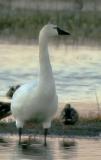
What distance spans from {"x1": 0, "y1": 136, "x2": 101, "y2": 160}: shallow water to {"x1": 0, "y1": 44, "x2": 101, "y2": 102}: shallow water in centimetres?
542

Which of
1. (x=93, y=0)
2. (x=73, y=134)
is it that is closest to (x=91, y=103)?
(x=73, y=134)

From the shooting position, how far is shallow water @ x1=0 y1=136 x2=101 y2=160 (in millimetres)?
13273

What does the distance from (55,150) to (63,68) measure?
1369 centimetres

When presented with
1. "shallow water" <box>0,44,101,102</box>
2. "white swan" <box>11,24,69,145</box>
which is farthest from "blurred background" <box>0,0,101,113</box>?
"white swan" <box>11,24,69,145</box>

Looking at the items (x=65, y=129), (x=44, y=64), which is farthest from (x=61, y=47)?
(x=44, y=64)

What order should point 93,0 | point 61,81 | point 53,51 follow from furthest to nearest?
point 93,0 → point 53,51 → point 61,81

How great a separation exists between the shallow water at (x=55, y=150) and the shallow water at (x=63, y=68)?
213 inches

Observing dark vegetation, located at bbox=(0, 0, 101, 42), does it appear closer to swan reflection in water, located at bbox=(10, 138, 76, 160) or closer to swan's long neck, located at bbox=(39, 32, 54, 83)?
swan's long neck, located at bbox=(39, 32, 54, 83)

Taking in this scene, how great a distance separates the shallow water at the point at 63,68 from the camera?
22.4 metres

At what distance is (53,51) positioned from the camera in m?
32.4

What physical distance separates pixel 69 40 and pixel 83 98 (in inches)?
612

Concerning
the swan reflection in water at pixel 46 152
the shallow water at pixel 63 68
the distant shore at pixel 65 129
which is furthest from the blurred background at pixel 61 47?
the swan reflection in water at pixel 46 152

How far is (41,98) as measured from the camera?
14891 mm

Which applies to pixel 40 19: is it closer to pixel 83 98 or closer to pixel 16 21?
pixel 16 21
